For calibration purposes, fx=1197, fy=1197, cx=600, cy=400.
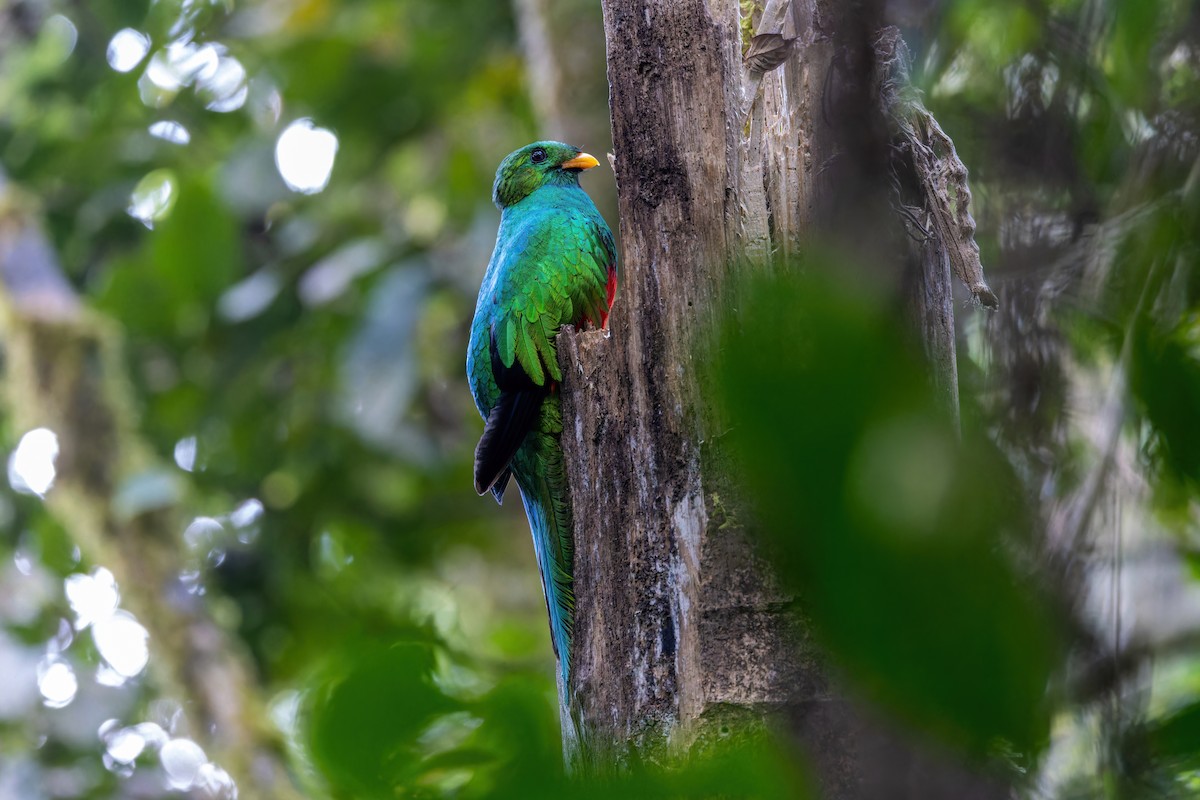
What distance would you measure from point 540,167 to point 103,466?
10.9 feet

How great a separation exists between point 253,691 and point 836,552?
4943mm

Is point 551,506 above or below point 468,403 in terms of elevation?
below

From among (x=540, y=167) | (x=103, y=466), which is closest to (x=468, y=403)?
(x=103, y=466)

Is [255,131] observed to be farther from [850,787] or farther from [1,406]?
[850,787]

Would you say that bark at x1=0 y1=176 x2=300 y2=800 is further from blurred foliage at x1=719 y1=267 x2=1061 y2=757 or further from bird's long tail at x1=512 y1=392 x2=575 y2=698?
blurred foliage at x1=719 y1=267 x2=1061 y2=757

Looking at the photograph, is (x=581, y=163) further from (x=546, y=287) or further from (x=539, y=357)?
(x=539, y=357)

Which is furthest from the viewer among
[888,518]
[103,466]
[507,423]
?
[103,466]

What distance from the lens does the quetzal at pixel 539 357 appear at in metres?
2.56

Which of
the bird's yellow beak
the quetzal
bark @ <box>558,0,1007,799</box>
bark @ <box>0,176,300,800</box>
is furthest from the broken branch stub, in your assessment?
bark @ <box>0,176,300,800</box>

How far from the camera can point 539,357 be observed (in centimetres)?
265

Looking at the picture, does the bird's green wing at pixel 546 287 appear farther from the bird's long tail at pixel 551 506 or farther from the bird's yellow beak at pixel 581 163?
the bird's yellow beak at pixel 581 163

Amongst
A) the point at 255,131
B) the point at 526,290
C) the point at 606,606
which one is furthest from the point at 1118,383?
the point at 255,131

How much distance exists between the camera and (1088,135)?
1.24 m

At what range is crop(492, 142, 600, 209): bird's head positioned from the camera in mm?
3541
